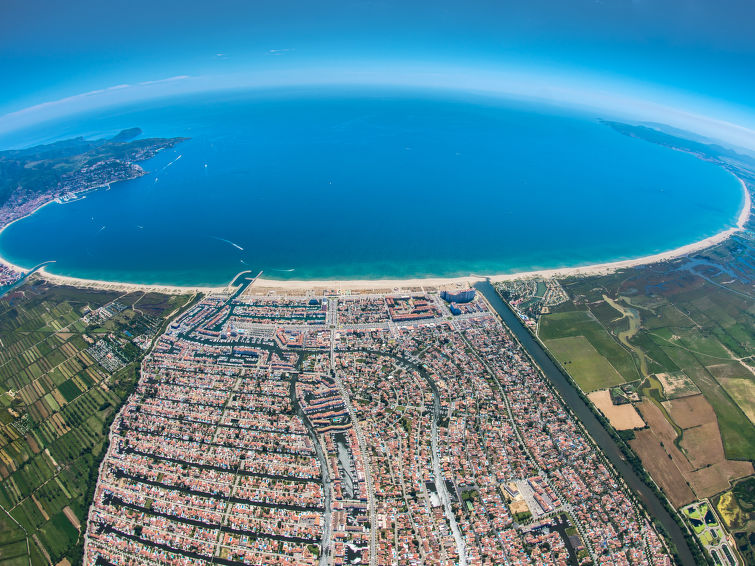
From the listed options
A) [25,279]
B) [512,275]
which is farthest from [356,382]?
[25,279]

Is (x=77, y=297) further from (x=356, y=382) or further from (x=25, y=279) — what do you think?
(x=356, y=382)

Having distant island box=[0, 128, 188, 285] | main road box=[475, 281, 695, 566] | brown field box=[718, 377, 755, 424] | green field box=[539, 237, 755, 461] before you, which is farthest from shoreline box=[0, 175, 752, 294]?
distant island box=[0, 128, 188, 285]

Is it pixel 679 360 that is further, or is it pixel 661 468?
pixel 679 360

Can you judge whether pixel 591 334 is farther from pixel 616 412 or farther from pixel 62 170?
pixel 62 170

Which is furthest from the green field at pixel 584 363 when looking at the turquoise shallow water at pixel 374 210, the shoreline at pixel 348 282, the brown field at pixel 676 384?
the turquoise shallow water at pixel 374 210

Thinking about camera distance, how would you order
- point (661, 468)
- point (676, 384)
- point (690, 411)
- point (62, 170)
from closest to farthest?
point (661, 468) → point (690, 411) → point (676, 384) → point (62, 170)

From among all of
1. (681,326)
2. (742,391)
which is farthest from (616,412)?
(681,326)
